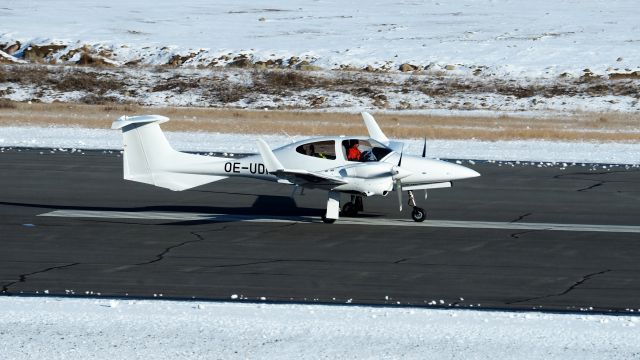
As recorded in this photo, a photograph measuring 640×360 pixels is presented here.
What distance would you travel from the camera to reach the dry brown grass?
157ft

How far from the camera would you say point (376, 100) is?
218 feet

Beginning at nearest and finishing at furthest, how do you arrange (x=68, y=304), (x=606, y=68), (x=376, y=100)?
1. (x=68, y=304)
2. (x=376, y=100)
3. (x=606, y=68)

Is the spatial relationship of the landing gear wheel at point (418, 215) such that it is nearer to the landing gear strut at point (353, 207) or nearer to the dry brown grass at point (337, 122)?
the landing gear strut at point (353, 207)

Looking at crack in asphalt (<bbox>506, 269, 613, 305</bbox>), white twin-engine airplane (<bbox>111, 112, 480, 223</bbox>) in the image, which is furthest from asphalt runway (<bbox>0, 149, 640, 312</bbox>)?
white twin-engine airplane (<bbox>111, 112, 480, 223</bbox>)

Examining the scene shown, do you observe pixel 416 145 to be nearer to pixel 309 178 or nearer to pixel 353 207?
pixel 353 207

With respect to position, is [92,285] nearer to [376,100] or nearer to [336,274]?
[336,274]

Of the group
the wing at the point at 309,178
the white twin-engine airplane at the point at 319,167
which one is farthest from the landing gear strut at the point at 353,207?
the wing at the point at 309,178

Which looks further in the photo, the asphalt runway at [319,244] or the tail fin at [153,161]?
the tail fin at [153,161]

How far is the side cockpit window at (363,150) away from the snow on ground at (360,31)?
51.4 m

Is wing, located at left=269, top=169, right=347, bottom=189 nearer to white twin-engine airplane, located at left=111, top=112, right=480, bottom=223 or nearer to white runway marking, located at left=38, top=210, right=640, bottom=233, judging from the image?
white twin-engine airplane, located at left=111, top=112, right=480, bottom=223

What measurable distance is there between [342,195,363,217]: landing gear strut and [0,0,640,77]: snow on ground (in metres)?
50.8

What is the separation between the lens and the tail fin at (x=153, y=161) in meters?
24.5

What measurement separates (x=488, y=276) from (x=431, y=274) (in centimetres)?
94

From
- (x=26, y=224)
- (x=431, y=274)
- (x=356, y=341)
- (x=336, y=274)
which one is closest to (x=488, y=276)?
(x=431, y=274)
